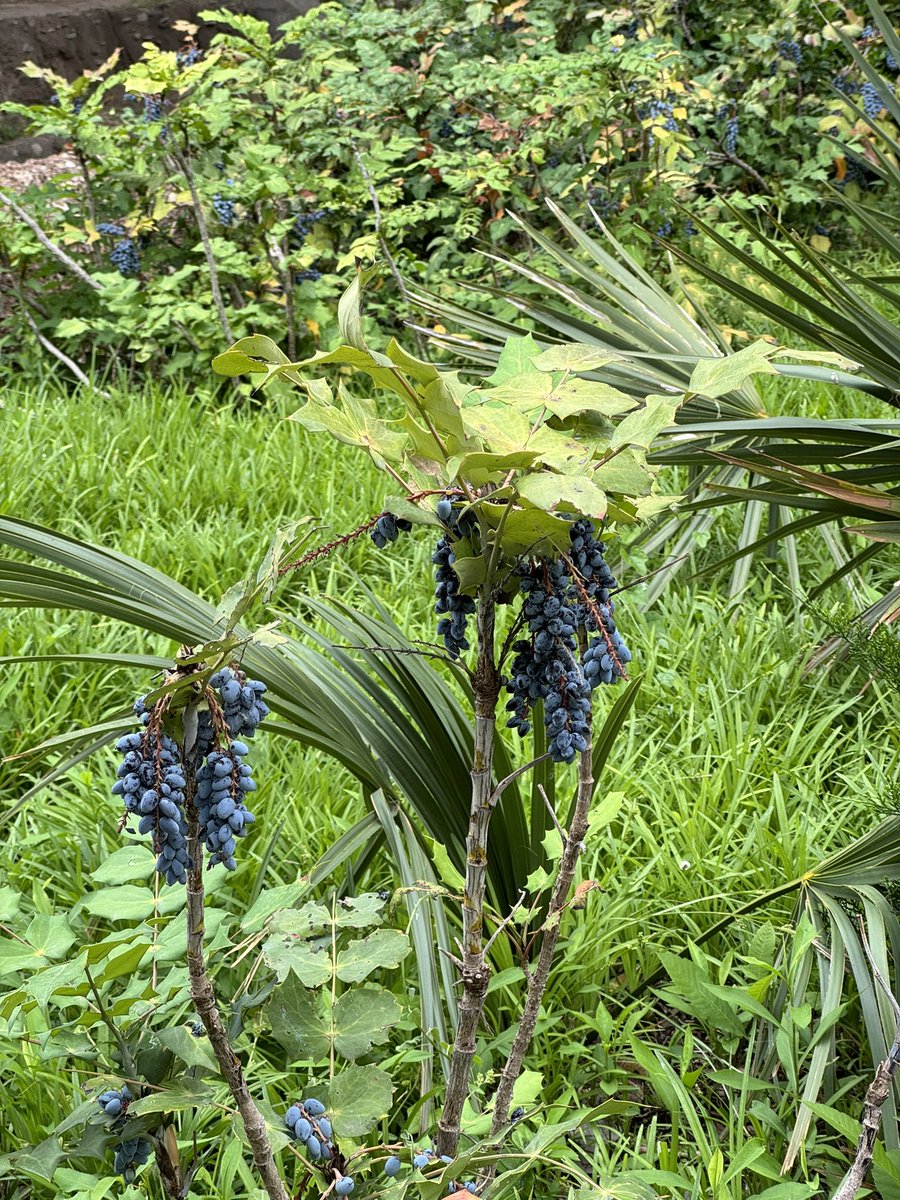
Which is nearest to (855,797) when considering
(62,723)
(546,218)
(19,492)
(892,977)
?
(892,977)

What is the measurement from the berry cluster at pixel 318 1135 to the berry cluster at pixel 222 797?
28 cm

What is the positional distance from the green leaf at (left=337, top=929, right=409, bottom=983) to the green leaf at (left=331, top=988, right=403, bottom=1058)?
0.07ft

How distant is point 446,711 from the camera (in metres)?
1.64

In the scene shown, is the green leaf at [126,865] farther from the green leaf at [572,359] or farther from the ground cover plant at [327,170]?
the ground cover plant at [327,170]

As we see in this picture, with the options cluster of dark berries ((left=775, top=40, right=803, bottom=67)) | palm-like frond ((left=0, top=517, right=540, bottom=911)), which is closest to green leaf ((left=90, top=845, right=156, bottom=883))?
palm-like frond ((left=0, top=517, right=540, bottom=911))

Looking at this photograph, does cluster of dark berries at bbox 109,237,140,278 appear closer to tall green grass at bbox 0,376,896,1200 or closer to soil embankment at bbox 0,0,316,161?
tall green grass at bbox 0,376,896,1200

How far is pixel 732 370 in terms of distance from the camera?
0.85 meters

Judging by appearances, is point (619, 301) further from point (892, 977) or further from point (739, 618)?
point (892, 977)

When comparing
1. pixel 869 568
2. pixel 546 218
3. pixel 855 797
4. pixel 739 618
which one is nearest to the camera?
pixel 855 797

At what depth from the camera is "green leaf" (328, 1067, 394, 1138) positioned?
98cm

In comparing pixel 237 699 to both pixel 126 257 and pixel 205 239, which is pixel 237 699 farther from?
pixel 126 257

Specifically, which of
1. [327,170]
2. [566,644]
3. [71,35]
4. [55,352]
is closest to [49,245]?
[55,352]

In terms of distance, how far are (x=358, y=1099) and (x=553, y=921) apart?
23 centimetres

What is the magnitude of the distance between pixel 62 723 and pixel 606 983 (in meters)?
1.27
